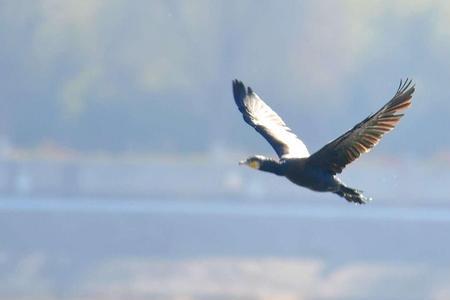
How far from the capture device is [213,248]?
21016 millimetres

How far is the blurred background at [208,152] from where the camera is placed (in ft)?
67.6

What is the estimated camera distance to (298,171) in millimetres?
3615

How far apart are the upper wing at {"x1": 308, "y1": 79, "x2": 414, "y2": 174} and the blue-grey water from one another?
1594 centimetres

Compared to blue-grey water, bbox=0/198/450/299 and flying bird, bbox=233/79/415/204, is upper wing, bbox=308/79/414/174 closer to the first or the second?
flying bird, bbox=233/79/415/204

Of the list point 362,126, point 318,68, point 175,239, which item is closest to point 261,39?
point 318,68

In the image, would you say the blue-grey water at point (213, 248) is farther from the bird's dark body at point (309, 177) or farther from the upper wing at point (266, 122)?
the bird's dark body at point (309, 177)

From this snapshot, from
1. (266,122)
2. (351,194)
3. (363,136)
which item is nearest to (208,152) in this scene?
(266,122)

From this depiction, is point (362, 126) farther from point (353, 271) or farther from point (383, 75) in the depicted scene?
point (383, 75)

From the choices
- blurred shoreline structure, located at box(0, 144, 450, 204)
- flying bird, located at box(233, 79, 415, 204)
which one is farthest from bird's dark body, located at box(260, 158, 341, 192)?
blurred shoreline structure, located at box(0, 144, 450, 204)

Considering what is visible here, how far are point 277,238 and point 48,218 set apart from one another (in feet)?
10.1

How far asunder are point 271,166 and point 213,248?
1742cm

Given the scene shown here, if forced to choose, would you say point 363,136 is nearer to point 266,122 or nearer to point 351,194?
point 351,194

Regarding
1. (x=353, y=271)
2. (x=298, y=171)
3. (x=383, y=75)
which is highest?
(x=383, y=75)

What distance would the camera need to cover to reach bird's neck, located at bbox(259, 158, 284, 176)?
3625 mm
